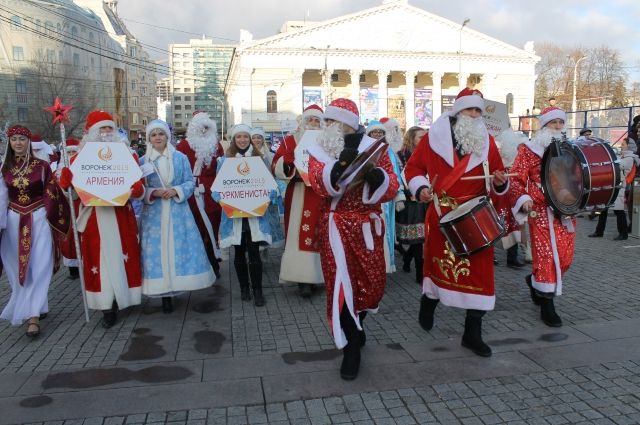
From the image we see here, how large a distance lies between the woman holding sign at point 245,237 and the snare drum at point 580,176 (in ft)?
9.24

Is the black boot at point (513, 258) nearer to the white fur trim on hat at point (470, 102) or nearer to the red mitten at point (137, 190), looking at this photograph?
the white fur trim on hat at point (470, 102)

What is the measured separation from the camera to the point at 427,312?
4711mm

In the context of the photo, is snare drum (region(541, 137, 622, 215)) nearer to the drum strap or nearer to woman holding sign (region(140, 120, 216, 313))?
the drum strap

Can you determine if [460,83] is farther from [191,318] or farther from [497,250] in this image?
[191,318]

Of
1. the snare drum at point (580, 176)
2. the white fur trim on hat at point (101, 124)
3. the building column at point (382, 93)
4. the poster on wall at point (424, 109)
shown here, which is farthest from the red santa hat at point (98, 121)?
the poster on wall at point (424, 109)

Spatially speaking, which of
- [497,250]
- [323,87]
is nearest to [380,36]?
[323,87]

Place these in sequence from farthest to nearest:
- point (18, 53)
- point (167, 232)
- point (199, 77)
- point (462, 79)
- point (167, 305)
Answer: point (199, 77), point (462, 79), point (18, 53), point (167, 305), point (167, 232)

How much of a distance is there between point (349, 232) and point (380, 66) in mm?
61852

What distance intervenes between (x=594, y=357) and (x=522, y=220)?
1262mm

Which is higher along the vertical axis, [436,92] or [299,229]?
[436,92]

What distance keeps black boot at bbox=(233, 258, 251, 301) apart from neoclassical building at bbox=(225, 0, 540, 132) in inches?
2062

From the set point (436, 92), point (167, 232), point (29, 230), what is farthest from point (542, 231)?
point (436, 92)

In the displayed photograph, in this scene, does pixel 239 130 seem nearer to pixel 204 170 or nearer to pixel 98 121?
pixel 204 170

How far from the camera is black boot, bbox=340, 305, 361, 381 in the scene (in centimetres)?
377
